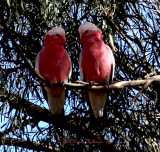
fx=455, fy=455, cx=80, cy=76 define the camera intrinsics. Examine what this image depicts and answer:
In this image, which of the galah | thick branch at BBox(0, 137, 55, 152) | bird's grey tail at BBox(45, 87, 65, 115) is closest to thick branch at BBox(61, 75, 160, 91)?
the galah

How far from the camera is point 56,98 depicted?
200cm

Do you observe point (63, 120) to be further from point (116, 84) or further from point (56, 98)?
point (116, 84)

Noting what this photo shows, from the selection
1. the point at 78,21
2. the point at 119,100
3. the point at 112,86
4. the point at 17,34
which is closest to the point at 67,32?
the point at 78,21

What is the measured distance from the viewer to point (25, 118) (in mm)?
2062

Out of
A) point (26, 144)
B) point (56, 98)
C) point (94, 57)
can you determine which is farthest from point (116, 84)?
point (26, 144)

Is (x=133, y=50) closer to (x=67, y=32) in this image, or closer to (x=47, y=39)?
(x=67, y=32)

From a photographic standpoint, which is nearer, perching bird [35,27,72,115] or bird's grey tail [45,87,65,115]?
perching bird [35,27,72,115]

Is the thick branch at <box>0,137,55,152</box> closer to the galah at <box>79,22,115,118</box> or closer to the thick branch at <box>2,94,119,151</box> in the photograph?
the thick branch at <box>2,94,119,151</box>

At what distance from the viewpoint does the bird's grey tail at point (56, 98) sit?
1978mm

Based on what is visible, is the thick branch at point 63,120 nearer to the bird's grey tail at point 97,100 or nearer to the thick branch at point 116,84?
the bird's grey tail at point 97,100

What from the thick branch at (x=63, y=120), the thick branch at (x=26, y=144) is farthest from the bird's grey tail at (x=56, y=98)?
the thick branch at (x=26, y=144)

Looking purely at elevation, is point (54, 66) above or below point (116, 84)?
above

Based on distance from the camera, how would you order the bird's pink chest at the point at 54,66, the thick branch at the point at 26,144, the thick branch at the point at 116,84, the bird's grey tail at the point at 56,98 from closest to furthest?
the thick branch at the point at 116,84 < the bird's pink chest at the point at 54,66 < the bird's grey tail at the point at 56,98 < the thick branch at the point at 26,144

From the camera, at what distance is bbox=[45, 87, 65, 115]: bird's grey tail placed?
1.98 metres
